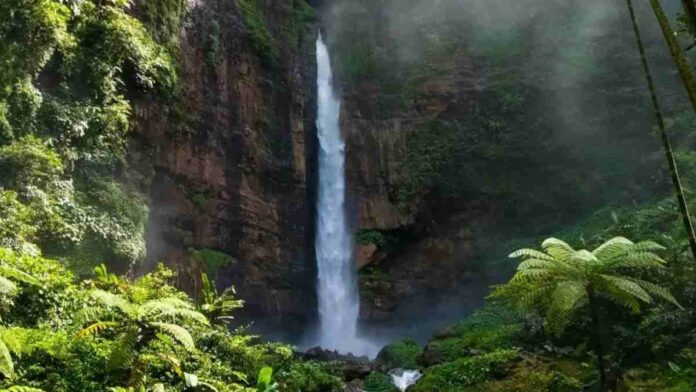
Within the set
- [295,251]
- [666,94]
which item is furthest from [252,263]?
[666,94]

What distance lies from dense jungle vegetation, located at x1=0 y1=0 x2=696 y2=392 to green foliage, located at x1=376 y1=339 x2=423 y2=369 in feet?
0.32

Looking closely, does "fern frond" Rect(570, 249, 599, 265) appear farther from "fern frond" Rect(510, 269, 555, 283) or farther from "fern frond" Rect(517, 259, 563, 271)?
"fern frond" Rect(510, 269, 555, 283)

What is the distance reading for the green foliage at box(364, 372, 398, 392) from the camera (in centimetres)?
1250

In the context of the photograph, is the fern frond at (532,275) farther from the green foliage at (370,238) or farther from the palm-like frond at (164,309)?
the green foliage at (370,238)

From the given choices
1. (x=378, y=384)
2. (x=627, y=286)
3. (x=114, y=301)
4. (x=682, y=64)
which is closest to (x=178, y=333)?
(x=114, y=301)

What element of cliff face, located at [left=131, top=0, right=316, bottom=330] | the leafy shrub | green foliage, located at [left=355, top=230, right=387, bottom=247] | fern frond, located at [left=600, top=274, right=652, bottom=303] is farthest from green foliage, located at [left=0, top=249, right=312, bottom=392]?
green foliage, located at [left=355, top=230, right=387, bottom=247]

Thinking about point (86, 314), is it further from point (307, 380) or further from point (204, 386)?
point (307, 380)

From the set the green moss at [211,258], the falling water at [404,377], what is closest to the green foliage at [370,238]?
the green moss at [211,258]

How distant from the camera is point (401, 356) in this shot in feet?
56.2

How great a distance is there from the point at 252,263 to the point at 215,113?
6.09 m


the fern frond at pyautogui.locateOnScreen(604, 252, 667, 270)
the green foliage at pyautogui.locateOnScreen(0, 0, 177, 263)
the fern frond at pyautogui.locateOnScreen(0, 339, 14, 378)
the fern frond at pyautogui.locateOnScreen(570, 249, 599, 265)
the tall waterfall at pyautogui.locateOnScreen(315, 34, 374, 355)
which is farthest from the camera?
the tall waterfall at pyautogui.locateOnScreen(315, 34, 374, 355)

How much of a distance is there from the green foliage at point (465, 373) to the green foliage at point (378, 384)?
1731 mm

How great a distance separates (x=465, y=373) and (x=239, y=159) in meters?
14.5

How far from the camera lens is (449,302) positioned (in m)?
24.7
